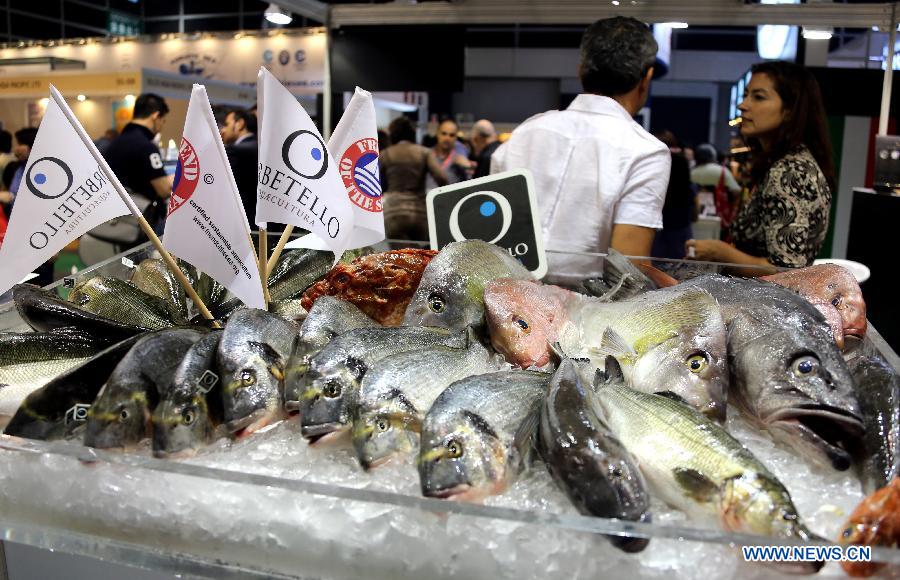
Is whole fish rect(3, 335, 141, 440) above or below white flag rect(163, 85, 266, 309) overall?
below

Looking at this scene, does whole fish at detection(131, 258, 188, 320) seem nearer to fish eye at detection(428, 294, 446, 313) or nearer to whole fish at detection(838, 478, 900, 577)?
fish eye at detection(428, 294, 446, 313)

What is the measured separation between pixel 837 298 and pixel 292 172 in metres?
1.36

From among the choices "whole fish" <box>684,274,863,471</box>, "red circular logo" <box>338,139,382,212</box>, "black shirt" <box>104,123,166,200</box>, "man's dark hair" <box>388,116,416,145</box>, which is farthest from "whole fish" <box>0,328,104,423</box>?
"man's dark hair" <box>388,116,416,145</box>

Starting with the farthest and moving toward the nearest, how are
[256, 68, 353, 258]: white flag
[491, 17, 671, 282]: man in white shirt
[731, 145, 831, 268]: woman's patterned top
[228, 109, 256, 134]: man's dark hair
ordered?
[228, 109, 256, 134]: man's dark hair → [731, 145, 831, 268]: woman's patterned top → [491, 17, 671, 282]: man in white shirt → [256, 68, 353, 258]: white flag

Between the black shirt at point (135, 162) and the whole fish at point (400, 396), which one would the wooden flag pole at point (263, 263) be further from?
the black shirt at point (135, 162)

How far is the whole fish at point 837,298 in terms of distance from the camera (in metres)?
1.75

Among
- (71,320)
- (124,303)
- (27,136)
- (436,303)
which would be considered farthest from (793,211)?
(27,136)

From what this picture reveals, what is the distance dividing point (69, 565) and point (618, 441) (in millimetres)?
1058

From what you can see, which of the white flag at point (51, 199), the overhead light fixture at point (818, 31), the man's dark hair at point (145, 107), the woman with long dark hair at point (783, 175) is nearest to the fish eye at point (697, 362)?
the white flag at point (51, 199)

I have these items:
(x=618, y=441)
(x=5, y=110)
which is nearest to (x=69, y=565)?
(x=618, y=441)

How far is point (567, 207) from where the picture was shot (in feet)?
8.80

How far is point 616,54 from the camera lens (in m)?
2.67

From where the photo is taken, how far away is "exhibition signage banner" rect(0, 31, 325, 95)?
518 inches

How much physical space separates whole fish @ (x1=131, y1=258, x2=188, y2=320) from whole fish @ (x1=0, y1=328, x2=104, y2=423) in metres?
0.44
